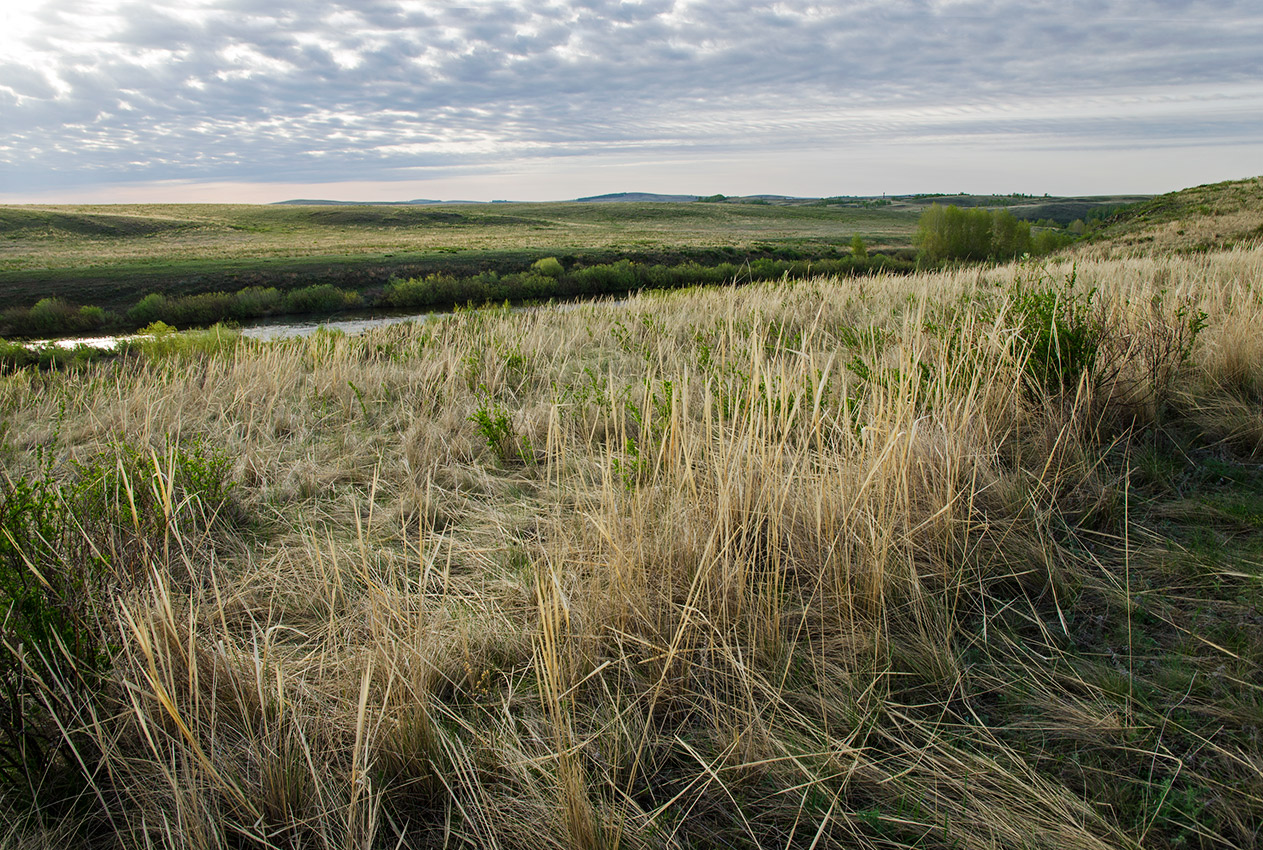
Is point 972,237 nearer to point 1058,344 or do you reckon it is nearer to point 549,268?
point 549,268

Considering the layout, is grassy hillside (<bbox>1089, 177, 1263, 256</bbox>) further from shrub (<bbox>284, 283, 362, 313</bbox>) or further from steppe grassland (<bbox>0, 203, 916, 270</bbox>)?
shrub (<bbox>284, 283, 362, 313</bbox>)

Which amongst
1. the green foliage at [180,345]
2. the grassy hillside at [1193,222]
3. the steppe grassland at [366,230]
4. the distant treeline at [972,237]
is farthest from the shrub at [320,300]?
the distant treeline at [972,237]

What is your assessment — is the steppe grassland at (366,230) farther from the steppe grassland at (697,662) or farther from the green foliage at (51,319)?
the steppe grassland at (697,662)

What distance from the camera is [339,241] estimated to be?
52031 mm

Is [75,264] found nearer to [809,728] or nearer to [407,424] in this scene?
[407,424]

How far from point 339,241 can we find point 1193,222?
54988 millimetres

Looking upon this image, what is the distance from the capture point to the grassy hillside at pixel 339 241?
28.3m

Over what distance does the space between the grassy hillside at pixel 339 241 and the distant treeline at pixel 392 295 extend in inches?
99.3

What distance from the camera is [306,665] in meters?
1.87

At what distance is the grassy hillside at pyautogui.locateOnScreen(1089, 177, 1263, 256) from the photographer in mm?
15484

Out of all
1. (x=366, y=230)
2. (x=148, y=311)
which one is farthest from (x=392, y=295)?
(x=366, y=230)

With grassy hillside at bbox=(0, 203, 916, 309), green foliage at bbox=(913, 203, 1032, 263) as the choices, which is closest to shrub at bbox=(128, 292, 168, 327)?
grassy hillside at bbox=(0, 203, 916, 309)

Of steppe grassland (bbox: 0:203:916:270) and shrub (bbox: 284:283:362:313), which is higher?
steppe grassland (bbox: 0:203:916:270)

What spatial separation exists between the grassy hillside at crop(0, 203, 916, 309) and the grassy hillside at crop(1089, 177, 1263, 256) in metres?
16.8
